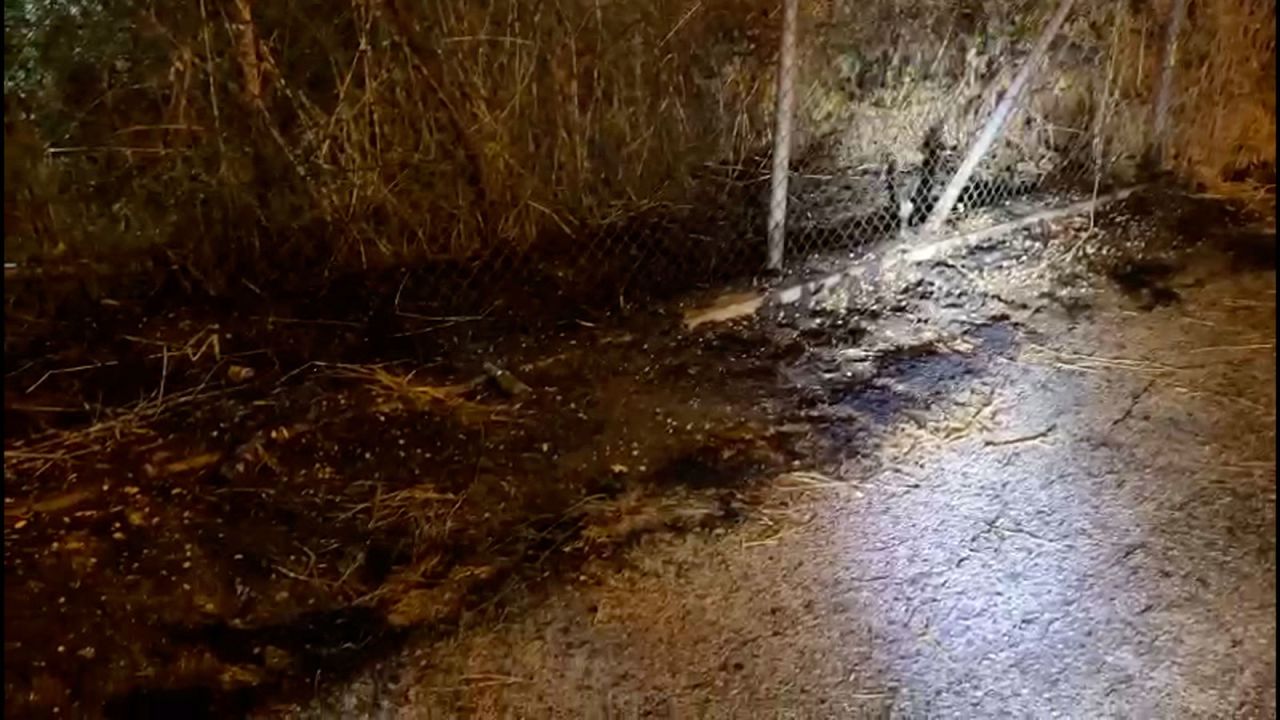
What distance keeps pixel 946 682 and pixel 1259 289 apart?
2841 millimetres

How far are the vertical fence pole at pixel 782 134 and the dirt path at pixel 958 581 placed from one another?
693 millimetres

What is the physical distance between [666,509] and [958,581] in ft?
2.76

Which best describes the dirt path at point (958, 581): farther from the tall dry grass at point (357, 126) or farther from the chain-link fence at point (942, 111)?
the tall dry grass at point (357, 126)

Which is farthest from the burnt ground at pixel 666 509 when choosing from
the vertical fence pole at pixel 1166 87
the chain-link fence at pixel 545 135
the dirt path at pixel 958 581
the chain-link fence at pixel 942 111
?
the vertical fence pole at pixel 1166 87

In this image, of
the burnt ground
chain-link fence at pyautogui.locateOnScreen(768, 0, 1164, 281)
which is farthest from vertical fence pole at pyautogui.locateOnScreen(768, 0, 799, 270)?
the burnt ground

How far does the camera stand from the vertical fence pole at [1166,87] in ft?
17.8

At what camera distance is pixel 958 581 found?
3.13 metres

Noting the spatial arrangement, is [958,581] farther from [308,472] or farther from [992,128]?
[992,128]

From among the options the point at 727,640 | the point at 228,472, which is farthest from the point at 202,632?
the point at 727,640

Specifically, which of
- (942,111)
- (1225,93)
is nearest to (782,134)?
(942,111)

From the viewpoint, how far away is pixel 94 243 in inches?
169

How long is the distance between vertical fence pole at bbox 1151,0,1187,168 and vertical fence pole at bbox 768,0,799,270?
2101mm

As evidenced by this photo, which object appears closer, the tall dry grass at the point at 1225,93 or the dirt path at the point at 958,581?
the dirt path at the point at 958,581

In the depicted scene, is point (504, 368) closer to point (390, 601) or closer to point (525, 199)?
point (525, 199)
